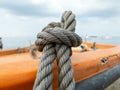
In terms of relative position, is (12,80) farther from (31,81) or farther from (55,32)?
(55,32)

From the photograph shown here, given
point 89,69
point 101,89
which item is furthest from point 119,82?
point 89,69

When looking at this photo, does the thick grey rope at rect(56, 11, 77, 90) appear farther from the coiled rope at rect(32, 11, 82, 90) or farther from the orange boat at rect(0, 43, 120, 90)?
the orange boat at rect(0, 43, 120, 90)

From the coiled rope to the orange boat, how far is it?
0.19 m

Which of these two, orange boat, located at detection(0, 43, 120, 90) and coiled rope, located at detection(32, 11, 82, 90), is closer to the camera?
coiled rope, located at detection(32, 11, 82, 90)

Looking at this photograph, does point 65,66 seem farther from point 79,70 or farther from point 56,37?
point 79,70

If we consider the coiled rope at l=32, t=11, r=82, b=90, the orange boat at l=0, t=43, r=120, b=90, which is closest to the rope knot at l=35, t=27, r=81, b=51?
the coiled rope at l=32, t=11, r=82, b=90

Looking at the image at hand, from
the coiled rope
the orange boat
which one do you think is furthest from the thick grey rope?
the orange boat

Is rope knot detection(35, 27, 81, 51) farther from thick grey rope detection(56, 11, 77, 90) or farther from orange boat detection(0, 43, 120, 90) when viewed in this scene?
orange boat detection(0, 43, 120, 90)

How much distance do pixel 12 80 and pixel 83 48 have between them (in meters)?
2.33

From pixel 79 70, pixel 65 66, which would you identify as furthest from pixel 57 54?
pixel 79 70

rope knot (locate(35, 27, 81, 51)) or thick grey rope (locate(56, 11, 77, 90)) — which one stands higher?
rope knot (locate(35, 27, 81, 51))

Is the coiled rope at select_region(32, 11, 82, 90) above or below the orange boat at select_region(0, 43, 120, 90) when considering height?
above

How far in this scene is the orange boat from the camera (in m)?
1.90

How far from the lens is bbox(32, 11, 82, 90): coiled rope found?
1.77 meters
